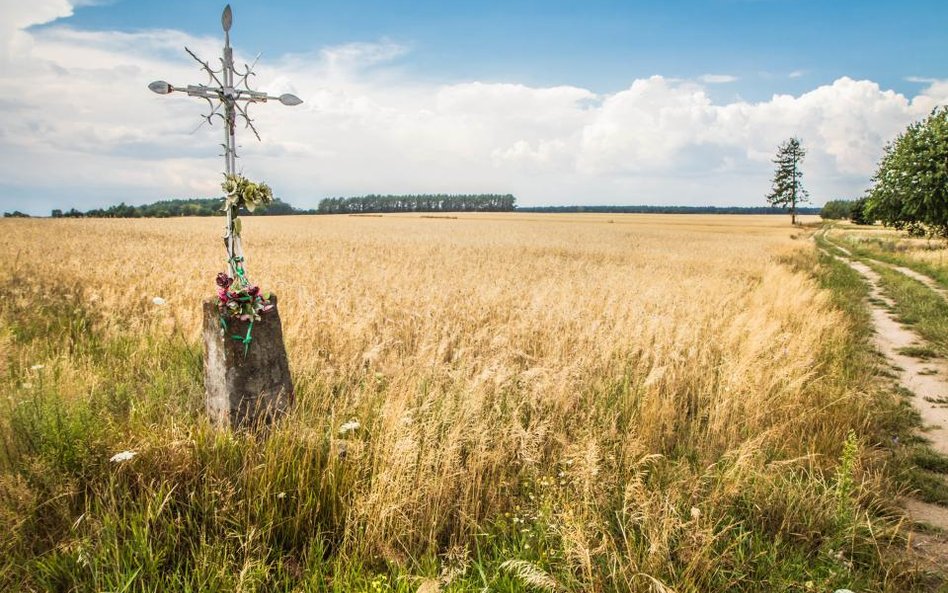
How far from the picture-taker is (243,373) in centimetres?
382

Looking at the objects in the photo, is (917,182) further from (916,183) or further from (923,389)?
(923,389)

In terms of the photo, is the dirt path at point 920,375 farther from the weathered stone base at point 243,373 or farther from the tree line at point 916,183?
the tree line at point 916,183

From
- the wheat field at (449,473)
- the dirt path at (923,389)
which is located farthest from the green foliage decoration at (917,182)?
the wheat field at (449,473)

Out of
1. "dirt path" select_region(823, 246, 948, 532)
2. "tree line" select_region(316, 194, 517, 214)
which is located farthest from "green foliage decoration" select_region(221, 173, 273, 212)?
"tree line" select_region(316, 194, 517, 214)

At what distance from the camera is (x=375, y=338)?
7145mm

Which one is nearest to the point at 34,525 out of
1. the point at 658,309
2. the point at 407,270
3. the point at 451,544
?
the point at 451,544

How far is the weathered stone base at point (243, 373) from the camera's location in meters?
3.79

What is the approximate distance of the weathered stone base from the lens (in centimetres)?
379

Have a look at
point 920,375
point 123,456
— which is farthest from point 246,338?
point 920,375

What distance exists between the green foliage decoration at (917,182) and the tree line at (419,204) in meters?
111

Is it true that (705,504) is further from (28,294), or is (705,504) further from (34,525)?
(28,294)

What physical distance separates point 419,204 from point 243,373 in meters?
142

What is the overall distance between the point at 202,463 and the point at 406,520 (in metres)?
1.49

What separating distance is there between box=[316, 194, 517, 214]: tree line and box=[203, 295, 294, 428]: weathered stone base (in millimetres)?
129810
